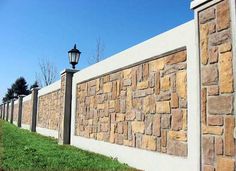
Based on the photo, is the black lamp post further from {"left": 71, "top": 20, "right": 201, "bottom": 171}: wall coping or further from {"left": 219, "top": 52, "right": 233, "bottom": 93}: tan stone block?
{"left": 219, "top": 52, "right": 233, "bottom": 93}: tan stone block

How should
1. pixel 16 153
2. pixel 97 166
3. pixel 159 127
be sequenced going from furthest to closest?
pixel 16 153 < pixel 97 166 < pixel 159 127

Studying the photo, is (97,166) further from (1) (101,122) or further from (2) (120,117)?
(1) (101,122)

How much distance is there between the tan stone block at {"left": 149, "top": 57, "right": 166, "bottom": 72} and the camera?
19.9 ft

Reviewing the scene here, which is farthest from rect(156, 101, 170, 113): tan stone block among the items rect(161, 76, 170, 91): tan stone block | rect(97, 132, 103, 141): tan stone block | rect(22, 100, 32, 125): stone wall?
rect(22, 100, 32, 125): stone wall

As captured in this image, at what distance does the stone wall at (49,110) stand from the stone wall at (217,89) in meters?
10.1

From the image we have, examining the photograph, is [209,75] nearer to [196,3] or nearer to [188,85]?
[188,85]

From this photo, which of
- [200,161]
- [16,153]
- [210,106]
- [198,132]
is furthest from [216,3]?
[16,153]

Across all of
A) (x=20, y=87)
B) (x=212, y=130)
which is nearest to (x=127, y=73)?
(x=212, y=130)

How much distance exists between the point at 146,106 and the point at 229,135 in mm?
2598

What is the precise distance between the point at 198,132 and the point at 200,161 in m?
0.38

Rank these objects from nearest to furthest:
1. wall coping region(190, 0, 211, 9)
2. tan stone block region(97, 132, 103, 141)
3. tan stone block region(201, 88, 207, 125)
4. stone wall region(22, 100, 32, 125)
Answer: tan stone block region(201, 88, 207, 125) < wall coping region(190, 0, 211, 9) < tan stone block region(97, 132, 103, 141) < stone wall region(22, 100, 32, 125)

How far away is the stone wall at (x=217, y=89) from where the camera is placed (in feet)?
13.3

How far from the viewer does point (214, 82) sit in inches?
170

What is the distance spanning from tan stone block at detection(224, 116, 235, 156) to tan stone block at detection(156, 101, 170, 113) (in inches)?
68.6
